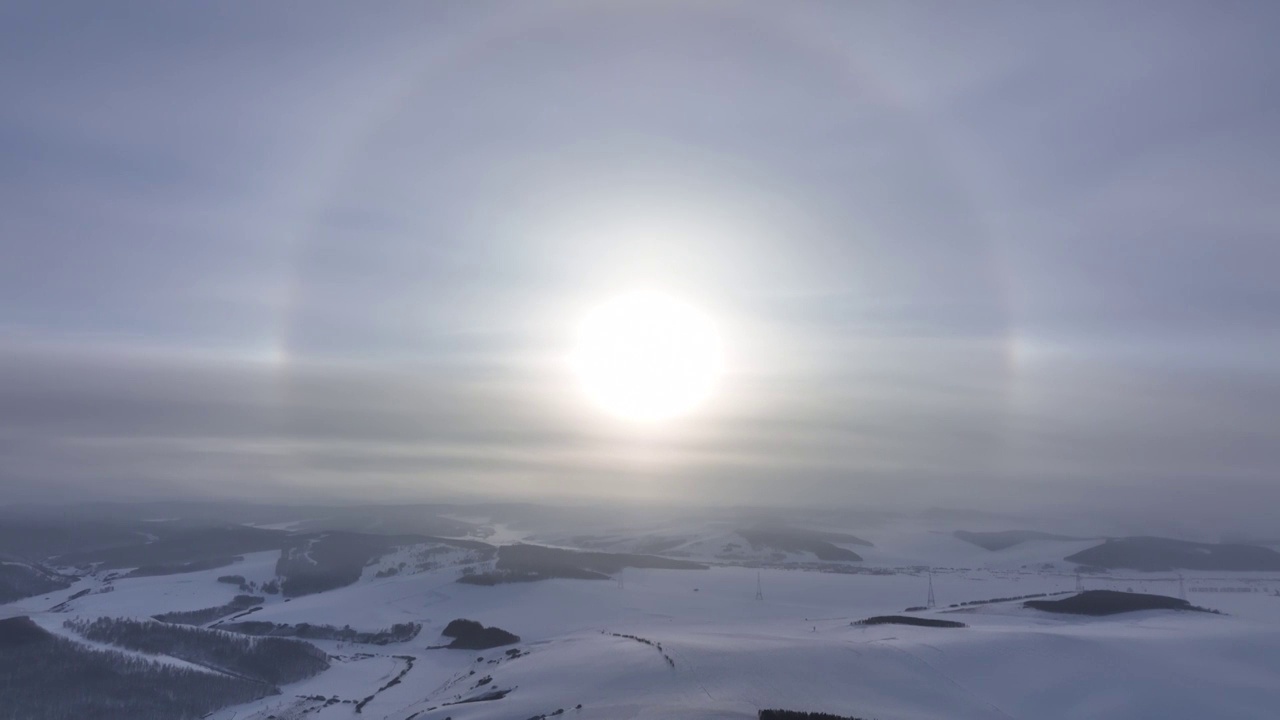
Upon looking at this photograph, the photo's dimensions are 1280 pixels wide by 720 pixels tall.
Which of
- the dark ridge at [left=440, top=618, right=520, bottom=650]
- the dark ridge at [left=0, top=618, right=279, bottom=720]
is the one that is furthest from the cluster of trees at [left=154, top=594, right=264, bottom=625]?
the dark ridge at [left=0, top=618, right=279, bottom=720]

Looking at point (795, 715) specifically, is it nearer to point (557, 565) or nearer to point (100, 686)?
point (100, 686)

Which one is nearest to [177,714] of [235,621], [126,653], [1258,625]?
[126,653]

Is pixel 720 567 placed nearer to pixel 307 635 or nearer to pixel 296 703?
pixel 307 635

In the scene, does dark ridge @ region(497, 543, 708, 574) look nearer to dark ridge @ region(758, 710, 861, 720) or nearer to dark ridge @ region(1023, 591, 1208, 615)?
dark ridge @ region(1023, 591, 1208, 615)

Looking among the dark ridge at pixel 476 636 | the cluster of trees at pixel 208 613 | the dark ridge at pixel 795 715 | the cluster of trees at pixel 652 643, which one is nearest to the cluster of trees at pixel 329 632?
the dark ridge at pixel 476 636

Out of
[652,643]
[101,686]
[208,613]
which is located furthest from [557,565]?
[101,686]
